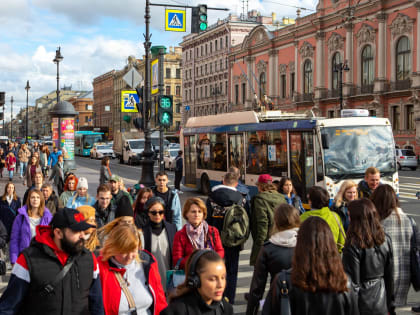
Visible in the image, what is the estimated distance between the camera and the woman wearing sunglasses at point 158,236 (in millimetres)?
5449

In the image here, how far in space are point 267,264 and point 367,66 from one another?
158 feet

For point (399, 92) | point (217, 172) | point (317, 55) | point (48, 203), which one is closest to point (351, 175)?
point (217, 172)

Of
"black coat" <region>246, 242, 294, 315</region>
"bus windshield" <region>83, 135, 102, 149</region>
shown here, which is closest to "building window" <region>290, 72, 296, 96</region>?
"bus windshield" <region>83, 135, 102, 149</region>

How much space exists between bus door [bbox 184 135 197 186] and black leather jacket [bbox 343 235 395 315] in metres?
17.9

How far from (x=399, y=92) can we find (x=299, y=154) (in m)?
33.3

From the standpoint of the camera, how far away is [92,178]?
29.1 meters

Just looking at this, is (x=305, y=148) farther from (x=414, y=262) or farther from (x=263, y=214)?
(x=414, y=262)

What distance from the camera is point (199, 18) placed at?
52.7 feet

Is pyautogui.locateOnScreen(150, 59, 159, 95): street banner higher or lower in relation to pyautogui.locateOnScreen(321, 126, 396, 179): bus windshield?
higher

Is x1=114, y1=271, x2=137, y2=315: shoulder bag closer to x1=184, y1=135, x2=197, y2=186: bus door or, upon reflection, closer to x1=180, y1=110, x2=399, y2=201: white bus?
x1=180, y1=110, x2=399, y2=201: white bus

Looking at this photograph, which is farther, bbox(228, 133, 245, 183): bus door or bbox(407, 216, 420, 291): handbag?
bbox(228, 133, 245, 183): bus door

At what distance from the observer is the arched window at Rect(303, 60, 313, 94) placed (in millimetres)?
58281

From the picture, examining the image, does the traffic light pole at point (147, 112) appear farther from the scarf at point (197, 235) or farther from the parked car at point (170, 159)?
the parked car at point (170, 159)

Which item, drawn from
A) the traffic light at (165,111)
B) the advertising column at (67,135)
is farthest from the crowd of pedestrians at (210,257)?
the advertising column at (67,135)
